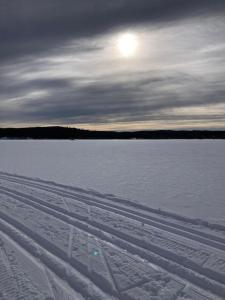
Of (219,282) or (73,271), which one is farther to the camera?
(73,271)

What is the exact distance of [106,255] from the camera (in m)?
5.49

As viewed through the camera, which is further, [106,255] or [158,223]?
[158,223]

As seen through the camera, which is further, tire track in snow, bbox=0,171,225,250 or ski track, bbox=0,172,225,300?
tire track in snow, bbox=0,171,225,250

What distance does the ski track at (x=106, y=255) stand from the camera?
14.2 ft

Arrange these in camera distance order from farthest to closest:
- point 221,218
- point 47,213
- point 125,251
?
point 47,213 → point 221,218 → point 125,251

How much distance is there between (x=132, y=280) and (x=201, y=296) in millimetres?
990

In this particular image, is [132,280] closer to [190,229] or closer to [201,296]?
[201,296]

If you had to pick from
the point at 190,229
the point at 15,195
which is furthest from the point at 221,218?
the point at 15,195

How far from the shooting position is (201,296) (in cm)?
415

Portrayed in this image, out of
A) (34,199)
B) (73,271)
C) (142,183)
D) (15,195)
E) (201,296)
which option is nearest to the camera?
(201,296)

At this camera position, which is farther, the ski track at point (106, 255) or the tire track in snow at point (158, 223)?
the tire track in snow at point (158, 223)

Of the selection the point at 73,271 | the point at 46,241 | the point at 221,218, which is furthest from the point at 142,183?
the point at 73,271

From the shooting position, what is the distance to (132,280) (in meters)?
4.61

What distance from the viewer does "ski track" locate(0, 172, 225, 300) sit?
4.33m
